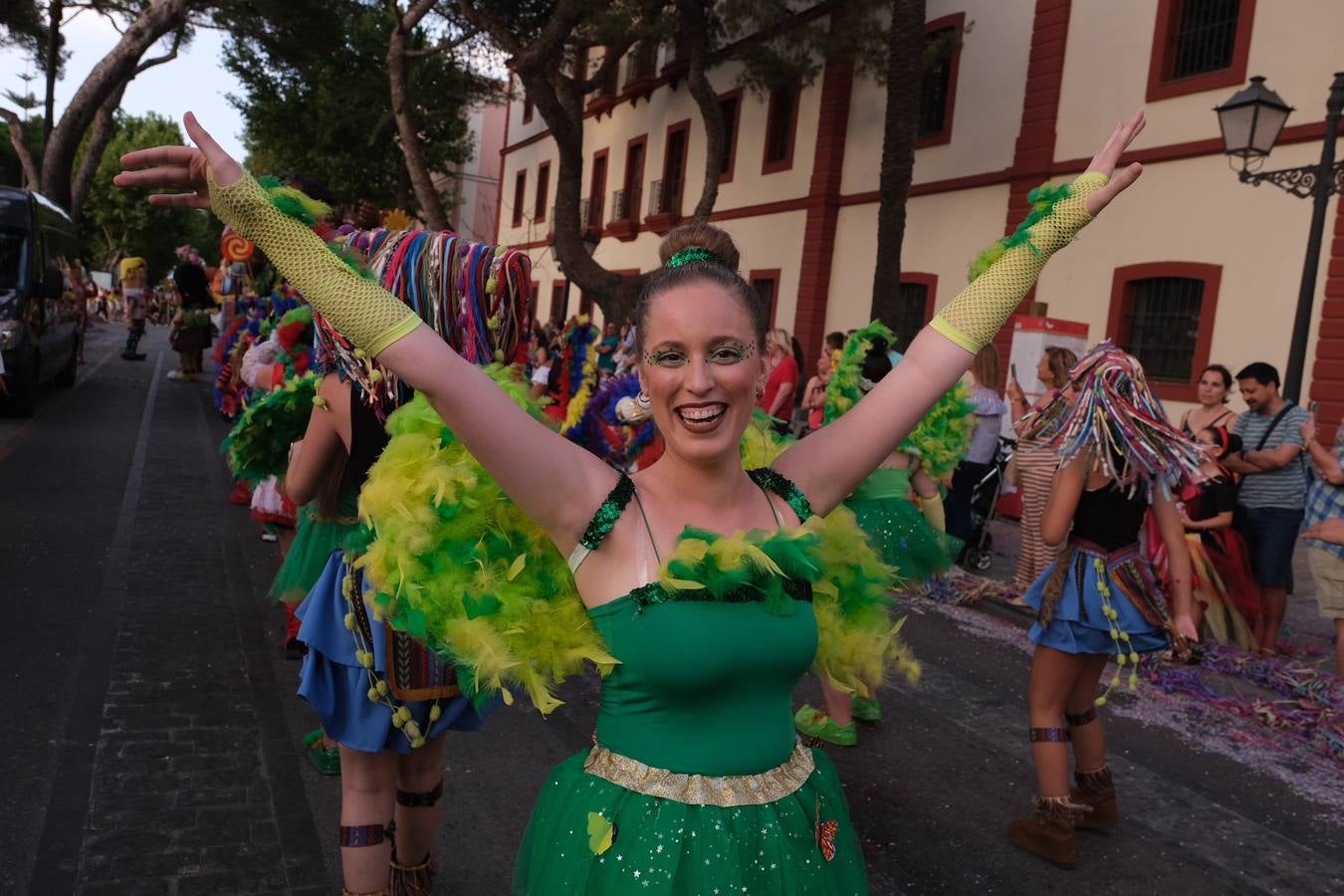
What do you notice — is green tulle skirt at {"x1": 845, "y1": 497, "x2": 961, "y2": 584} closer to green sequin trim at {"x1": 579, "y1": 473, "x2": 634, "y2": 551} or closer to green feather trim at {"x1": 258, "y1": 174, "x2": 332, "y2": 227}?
green sequin trim at {"x1": 579, "y1": 473, "x2": 634, "y2": 551}

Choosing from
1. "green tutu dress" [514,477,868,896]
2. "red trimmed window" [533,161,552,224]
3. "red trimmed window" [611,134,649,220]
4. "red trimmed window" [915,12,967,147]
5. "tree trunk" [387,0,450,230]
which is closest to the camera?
"green tutu dress" [514,477,868,896]

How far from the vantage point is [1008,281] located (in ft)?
7.42

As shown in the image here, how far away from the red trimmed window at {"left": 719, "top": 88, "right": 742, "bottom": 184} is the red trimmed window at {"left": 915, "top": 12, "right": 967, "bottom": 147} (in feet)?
21.3

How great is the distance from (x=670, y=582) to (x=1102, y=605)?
9.02ft

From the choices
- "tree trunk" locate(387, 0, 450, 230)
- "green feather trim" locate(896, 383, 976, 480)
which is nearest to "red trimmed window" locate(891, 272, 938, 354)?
"tree trunk" locate(387, 0, 450, 230)

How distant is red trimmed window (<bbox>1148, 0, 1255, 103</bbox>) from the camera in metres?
12.7

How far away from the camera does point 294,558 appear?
3373 mm

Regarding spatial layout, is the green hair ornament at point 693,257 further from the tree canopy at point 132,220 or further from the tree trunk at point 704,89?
the tree canopy at point 132,220

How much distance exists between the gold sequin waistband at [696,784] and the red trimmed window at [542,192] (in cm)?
3516

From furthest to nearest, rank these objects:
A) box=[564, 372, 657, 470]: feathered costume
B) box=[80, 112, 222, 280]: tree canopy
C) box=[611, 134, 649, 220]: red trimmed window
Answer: box=[80, 112, 222, 280]: tree canopy < box=[611, 134, 649, 220]: red trimmed window < box=[564, 372, 657, 470]: feathered costume

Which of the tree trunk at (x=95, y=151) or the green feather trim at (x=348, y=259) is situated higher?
the tree trunk at (x=95, y=151)

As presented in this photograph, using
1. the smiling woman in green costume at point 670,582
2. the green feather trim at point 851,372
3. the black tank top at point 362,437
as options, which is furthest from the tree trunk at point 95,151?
the smiling woman in green costume at point 670,582

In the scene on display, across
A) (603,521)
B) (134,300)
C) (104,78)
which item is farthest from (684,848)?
(134,300)

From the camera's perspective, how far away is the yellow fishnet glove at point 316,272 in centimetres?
177
